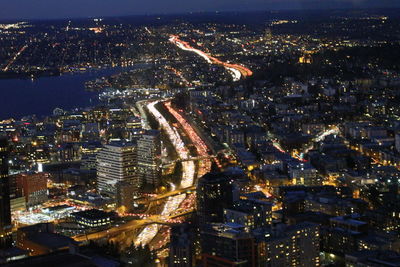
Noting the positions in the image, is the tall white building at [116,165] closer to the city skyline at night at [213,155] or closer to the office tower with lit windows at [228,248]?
the city skyline at night at [213,155]

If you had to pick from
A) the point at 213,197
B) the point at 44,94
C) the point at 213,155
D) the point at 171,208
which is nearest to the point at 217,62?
the point at 44,94

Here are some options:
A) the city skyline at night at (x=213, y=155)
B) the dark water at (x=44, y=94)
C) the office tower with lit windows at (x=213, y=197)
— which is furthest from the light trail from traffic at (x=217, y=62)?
the office tower with lit windows at (x=213, y=197)

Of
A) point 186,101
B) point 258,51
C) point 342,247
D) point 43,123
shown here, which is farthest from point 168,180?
point 258,51

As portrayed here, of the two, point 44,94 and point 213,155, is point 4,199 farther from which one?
point 44,94

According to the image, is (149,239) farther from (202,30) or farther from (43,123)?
(202,30)

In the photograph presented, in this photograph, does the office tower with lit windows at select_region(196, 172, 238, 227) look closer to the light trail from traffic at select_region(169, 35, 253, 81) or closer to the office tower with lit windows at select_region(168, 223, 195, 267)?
the office tower with lit windows at select_region(168, 223, 195, 267)

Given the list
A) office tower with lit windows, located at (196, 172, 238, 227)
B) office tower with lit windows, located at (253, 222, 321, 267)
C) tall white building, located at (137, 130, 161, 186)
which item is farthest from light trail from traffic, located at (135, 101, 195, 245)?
office tower with lit windows, located at (253, 222, 321, 267)
